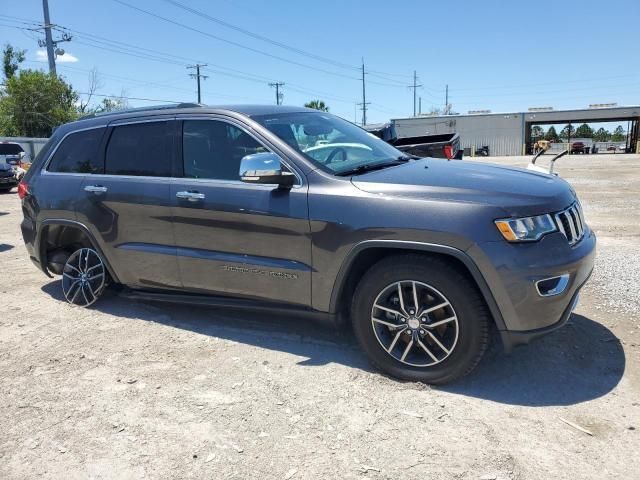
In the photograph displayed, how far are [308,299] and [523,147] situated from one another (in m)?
55.4

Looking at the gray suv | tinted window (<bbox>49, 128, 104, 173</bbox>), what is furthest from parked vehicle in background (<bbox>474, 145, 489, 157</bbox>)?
tinted window (<bbox>49, 128, 104, 173</bbox>)

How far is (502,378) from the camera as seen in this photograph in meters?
3.38

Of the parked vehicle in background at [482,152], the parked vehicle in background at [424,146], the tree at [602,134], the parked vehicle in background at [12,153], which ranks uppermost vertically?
the tree at [602,134]

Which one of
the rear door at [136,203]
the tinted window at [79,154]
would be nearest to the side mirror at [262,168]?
the rear door at [136,203]

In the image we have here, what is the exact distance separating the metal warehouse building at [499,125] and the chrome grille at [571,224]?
172 ft

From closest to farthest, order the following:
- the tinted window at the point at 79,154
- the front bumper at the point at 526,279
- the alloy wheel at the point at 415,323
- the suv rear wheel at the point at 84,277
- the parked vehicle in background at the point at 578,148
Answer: the front bumper at the point at 526,279
the alloy wheel at the point at 415,323
the tinted window at the point at 79,154
the suv rear wheel at the point at 84,277
the parked vehicle in background at the point at 578,148

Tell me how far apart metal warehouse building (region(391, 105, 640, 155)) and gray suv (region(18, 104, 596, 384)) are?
51.6 meters

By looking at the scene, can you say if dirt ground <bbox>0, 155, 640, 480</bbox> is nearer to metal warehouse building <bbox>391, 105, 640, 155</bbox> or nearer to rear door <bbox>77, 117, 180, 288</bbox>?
rear door <bbox>77, 117, 180, 288</bbox>

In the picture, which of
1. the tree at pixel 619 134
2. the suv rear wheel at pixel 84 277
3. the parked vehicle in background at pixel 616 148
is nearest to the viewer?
the suv rear wheel at pixel 84 277

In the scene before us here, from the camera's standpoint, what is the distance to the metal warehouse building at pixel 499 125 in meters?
54.2

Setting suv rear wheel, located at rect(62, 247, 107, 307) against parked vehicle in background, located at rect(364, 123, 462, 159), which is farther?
parked vehicle in background, located at rect(364, 123, 462, 159)

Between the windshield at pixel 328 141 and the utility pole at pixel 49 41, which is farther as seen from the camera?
the utility pole at pixel 49 41

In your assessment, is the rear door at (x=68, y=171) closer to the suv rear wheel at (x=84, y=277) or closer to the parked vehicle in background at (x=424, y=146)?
the suv rear wheel at (x=84, y=277)

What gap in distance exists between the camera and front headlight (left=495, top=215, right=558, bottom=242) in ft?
9.66
